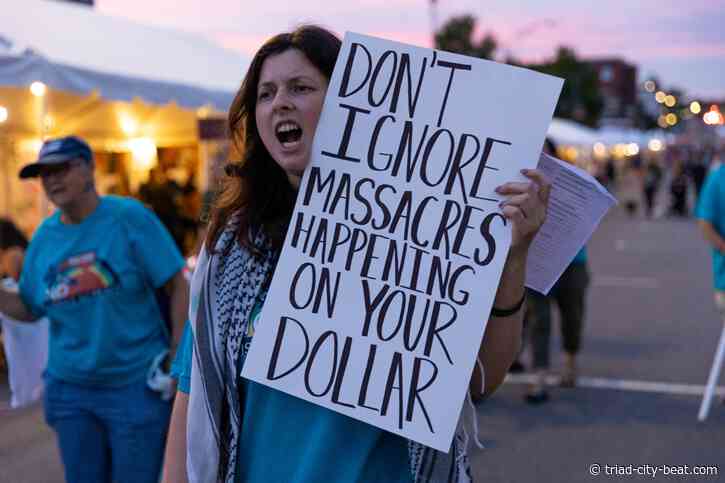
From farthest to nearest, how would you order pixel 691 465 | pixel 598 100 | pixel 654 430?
pixel 598 100
pixel 654 430
pixel 691 465

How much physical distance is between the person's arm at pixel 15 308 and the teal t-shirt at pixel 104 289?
9 centimetres

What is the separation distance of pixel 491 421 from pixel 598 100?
66072mm

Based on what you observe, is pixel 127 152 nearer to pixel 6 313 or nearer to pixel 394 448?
pixel 6 313

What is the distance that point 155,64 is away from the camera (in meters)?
9.15

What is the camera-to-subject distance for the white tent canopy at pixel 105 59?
6.78 m

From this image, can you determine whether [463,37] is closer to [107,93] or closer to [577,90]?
[577,90]

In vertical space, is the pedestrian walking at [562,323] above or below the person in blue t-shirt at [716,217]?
below

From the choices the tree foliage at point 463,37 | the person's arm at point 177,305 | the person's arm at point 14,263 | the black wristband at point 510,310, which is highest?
the tree foliage at point 463,37

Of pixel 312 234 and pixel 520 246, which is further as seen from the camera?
pixel 312 234

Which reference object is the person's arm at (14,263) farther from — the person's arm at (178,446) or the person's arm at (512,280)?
the person's arm at (512,280)

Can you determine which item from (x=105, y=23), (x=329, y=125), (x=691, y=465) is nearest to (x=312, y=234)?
(x=329, y=125)

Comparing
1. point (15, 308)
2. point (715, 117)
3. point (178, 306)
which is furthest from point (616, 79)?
point (15, 308)

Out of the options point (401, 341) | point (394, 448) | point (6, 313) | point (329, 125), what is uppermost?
point (329, 125)

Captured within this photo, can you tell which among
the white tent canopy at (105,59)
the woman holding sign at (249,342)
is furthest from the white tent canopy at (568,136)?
the woman holding sign at (249,342)
